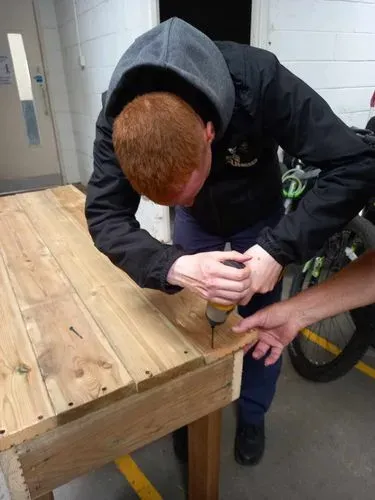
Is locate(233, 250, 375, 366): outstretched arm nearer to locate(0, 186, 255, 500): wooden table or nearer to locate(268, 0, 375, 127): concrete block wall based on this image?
locate(0, 186, 255, 500): wooden table

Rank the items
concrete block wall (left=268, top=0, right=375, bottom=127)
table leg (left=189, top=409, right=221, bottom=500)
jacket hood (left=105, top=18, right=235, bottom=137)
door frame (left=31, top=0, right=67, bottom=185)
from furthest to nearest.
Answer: door frame (left=31, top=0, right=67, bottom=185), concrete block wall (left=268, top=0, right=375, bottom=127), table leg (left=189, top=409, right=221, bottom=500), jacket hood (left=105, top=18, right=235, bottom=137)

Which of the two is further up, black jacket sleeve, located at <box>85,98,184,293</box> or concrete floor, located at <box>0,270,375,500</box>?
black jacket sleeve, located at <box>85,98,184,293</box>

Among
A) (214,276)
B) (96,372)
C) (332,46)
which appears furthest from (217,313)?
(332,46)

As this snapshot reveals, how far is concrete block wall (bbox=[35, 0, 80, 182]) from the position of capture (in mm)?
3873

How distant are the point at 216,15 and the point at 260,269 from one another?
11.3 feet

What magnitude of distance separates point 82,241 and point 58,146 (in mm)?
3485

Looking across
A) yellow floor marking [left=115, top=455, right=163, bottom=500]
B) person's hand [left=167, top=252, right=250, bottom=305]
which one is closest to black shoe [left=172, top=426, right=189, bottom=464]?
yellow floor marking [left=115, top=455, right=163, bottom=500]

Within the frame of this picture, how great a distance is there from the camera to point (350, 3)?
2.85 meters

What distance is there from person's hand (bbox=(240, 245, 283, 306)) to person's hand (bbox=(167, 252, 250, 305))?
0.02 metres

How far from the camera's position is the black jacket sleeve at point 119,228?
868 millimetres

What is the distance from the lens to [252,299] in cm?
129

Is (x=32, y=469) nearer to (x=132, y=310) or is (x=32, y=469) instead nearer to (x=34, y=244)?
(x=132, y=310)

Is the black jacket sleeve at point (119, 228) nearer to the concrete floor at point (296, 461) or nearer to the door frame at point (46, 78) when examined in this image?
the concrete floor at point (296, 461)

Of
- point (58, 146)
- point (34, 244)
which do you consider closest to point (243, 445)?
point (34, 244)
